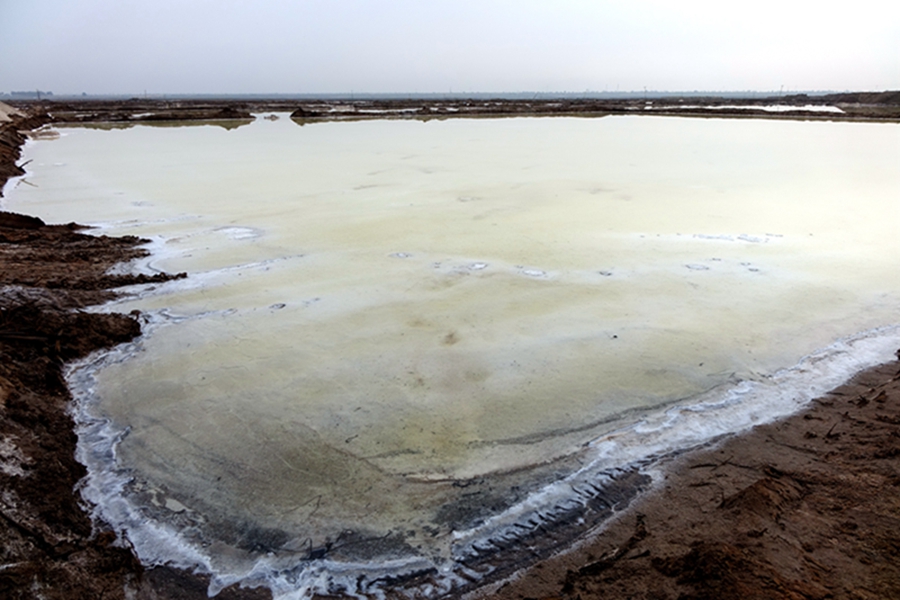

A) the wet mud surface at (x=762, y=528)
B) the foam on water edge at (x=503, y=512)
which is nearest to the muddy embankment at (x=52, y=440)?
the foam on water edge at (x=503, y=512)

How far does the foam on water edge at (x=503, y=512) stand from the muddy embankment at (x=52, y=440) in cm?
7

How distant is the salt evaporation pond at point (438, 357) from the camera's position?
82.6 inches

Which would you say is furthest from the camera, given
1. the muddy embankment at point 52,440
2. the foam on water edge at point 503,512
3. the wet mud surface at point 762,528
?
the foam on water edge at point 503,512

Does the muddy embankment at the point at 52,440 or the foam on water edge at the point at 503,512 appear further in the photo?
the foam on water edge at the point at 503,512

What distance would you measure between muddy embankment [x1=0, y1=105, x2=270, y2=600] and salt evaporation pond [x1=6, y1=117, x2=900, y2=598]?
0.10m

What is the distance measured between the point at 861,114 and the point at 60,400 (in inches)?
1197

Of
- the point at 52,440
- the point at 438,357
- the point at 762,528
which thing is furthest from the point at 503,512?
the point at 52,440

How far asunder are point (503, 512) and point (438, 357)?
1332mm

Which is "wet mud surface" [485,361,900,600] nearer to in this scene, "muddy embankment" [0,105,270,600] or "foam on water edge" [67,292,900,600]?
"foam on water edge" [67,292,900,600]

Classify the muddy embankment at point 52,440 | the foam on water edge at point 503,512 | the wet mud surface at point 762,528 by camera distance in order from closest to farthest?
the wet mud surface at point 762,528
the muddy embankment at point 52,440
the foam on water edge at point 503,512

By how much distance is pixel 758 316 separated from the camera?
12.6 feet

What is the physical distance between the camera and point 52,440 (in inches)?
95.0

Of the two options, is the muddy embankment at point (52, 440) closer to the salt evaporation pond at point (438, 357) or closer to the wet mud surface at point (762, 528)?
the salt evaporation pond at point (438, 357)

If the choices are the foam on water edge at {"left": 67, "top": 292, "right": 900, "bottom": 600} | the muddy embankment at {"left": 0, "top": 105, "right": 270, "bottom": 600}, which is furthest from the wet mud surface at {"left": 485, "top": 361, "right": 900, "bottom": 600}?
the muddy embankment at {"left": 0, "top": 105, "right": 270, "bottom": 600}
